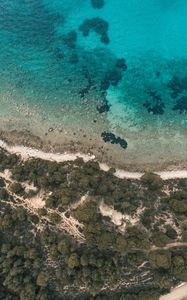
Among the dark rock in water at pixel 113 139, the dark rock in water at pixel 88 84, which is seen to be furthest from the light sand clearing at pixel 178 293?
the dark rock in water at pixel 88 84

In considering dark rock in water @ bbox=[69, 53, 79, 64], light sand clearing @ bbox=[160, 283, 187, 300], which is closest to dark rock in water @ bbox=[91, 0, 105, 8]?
dark rock in water @ bbox=[69, 53, 79, 64]

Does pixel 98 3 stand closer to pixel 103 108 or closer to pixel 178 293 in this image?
pixel 103 108

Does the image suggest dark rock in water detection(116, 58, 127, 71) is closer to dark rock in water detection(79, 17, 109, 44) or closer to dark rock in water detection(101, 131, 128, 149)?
dark rock in water detection(79, 17, 109, 44)

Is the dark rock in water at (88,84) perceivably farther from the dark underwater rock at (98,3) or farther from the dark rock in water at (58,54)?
the dark underwater rock at (98,3)

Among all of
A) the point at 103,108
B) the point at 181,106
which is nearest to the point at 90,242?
the point at 103,108

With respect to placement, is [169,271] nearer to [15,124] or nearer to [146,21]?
A: [15,124]

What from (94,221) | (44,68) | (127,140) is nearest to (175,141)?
(127,140)
